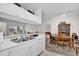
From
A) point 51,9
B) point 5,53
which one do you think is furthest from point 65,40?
point 5,53

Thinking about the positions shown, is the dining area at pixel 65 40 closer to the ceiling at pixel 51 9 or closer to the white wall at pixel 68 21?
the white wall at pixel 68 21

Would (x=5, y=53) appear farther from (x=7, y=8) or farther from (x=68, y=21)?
(x=68, y=21)

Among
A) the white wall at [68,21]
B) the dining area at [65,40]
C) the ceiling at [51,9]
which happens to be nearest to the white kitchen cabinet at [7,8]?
the ceiling at [51,9]

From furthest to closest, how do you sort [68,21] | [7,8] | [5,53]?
[68,21] < [7,8] < [5,53]

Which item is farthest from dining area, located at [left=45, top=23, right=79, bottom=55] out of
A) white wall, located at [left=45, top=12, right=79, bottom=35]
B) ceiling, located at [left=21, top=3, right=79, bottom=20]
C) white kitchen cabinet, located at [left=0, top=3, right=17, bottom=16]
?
white kitchen cabinet, located at [left=0, top=3, right=17, bottom=16]

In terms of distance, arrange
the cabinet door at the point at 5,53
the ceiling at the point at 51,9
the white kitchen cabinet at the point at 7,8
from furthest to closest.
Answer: the ceiling at the point at 51,9 → the white kitchen cabinet at the point at 7,8 → the cabinet door at the point at 5,53

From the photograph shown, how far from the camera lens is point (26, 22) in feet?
6.93

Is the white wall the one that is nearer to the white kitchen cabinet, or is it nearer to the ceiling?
the ceiling

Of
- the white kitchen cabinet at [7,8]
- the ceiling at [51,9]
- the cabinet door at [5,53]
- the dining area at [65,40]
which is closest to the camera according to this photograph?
the cabinet door at [5,53]

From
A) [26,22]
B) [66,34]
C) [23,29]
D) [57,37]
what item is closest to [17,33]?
[23,29]

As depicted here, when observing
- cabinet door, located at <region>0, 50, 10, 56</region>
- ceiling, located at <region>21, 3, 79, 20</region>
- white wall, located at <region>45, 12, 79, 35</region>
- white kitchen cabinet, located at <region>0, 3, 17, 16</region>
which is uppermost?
ceiling, located at <region>21, 3, 79, 20</region>

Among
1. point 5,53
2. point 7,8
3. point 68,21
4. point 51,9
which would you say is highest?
point 51,9

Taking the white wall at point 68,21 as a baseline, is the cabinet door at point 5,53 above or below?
below

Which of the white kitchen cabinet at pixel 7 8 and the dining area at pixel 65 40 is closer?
the white kitchen cabinet at pixel 7 8
